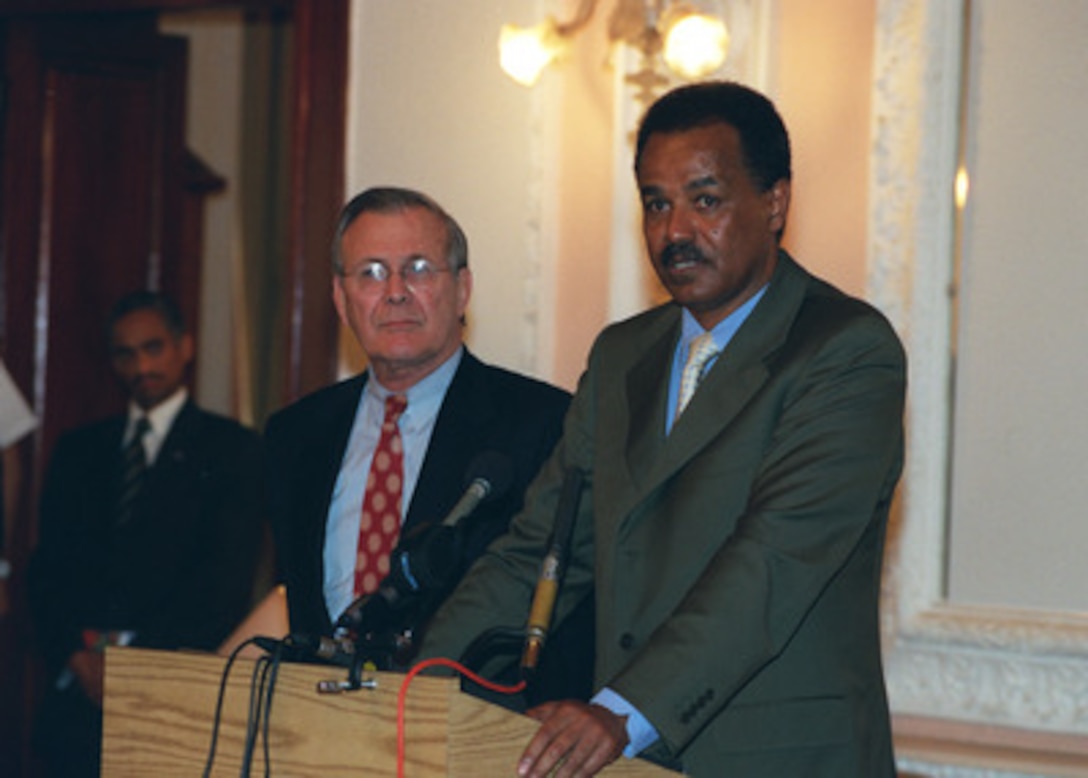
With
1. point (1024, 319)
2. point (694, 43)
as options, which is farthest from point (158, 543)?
point (1024, 319)

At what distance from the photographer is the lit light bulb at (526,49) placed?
15.8 feet

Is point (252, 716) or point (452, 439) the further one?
point (452, 439)

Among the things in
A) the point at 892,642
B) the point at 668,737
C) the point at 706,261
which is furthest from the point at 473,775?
the point at 892,642

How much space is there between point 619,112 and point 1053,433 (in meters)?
1.41

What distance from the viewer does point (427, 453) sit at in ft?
12.1

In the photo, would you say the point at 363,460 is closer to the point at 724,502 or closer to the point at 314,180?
the point at 724,502

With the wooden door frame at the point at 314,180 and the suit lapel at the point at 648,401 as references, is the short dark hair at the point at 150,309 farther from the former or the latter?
the suit lapel at the point at 648,401

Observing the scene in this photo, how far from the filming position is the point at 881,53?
4.55 metres

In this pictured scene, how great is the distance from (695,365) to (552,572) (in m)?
0.48

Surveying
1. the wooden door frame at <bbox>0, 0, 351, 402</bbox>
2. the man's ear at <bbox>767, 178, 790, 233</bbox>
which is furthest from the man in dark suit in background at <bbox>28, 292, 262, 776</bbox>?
the man's ear at <bbox>767, 178, 790, 233</bbox>

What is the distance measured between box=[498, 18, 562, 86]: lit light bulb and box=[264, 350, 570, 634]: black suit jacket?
1173mm

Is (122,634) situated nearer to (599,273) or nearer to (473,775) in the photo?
(599,273)

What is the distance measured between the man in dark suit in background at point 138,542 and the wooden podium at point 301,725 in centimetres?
269

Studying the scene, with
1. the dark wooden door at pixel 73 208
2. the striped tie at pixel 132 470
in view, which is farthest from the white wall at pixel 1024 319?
the dark wooden door at pixel 73 208
